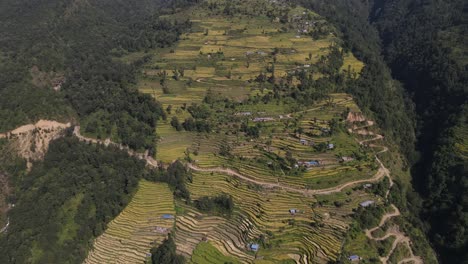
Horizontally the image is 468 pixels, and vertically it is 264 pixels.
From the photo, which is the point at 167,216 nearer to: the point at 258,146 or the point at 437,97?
the point at 258,146

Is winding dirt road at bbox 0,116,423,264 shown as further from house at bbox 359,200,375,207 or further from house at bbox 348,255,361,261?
house at bbox 348,255,361,261

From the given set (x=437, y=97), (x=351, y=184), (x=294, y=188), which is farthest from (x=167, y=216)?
(x=437, y=97)

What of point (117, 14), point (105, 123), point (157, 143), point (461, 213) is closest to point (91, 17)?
point (117, 14)

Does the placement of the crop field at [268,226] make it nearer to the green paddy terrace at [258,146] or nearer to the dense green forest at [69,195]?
the green paddy terrace at [258,146]

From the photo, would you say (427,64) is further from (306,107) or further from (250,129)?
(250,129)

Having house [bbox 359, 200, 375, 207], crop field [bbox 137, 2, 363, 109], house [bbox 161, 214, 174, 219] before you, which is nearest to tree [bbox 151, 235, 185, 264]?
house [bbox 161, 214, 174, 219]

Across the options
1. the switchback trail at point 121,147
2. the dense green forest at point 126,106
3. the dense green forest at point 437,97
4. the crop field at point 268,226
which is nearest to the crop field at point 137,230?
the dense green forest at point 126,106
